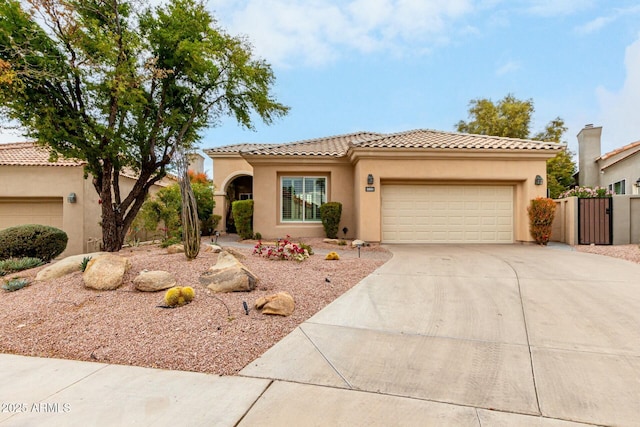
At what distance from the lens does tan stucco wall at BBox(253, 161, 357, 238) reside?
12.5m

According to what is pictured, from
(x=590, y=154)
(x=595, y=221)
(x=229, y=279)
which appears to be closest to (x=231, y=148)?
(x=229, y=279)

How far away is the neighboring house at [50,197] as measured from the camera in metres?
13.9

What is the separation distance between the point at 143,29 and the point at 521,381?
1204 centimetres

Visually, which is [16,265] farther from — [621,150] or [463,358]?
[621,150]

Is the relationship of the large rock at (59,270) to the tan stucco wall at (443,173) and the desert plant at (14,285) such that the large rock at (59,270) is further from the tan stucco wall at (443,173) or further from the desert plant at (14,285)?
the tan stucco wall at (443,173)

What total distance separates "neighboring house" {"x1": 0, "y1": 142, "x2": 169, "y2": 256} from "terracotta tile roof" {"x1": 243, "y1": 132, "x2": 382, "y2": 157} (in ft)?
27.6

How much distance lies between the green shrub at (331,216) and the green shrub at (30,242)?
829 cm

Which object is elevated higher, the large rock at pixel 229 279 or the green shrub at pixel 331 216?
the green shrub at pixel 331 216

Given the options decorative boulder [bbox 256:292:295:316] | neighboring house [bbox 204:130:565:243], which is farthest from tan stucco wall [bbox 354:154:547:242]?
decorative boulder [bbox 256:292:295:316]

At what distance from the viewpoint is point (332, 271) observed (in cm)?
663

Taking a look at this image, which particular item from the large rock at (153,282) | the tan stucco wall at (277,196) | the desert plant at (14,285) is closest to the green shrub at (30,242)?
the desert plant at (14,285)

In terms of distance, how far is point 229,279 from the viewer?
5020mm

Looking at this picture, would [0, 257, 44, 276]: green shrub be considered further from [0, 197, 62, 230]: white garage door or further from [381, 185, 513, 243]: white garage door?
[381, 185, 513, 243]: white garage door

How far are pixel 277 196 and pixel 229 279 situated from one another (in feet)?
25.8
